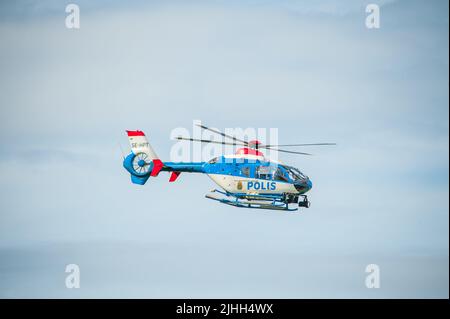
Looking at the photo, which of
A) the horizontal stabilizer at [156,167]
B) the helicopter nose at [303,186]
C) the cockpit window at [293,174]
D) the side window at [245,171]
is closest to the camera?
the helicopter nose at [303,186]

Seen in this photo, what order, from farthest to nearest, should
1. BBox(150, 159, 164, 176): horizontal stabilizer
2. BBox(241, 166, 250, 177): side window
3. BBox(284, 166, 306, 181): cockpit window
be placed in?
BBox(150, 159, 164, 176): horizontal stabilizer → BBox(241, 166, 250, 177): side window → BBox(284, 166, 306, 181): cockpit window

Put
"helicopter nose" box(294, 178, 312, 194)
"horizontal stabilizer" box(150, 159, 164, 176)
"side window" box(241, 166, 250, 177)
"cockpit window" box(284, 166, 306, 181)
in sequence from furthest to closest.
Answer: "horizontal stabilizer" box(150, 159, 164, 176) → "side window" box(241, 166, 250, 177) → "cockpit window" box(284, 166, 306, 181) → "helicopter nose" box(294, 178, 312, 194)

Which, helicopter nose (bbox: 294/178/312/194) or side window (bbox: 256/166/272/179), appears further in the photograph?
side window (bbox: 256/166/272/179)

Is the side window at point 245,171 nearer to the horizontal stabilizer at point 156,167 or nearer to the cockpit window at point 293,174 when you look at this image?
the cockpit window at point 293,174

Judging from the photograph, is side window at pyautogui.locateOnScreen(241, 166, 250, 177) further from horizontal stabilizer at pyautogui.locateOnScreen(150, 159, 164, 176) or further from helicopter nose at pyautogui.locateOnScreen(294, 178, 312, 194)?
horizontal stabilizer at pyautogui.locateOnScreen(150, 159, 164, 176)

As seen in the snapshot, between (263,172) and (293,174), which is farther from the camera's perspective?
(263,172)

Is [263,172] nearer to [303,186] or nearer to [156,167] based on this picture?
[303,186]

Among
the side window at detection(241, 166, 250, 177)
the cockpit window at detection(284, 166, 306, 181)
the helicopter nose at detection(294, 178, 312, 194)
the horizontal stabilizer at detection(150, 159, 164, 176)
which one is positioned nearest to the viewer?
the helicopter nose at detection(294, 178, 312, 194)

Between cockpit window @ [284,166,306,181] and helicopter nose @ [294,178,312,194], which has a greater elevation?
cockpit window @ [284,166,306,181]

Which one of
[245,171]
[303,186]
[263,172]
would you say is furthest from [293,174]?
[245,171]

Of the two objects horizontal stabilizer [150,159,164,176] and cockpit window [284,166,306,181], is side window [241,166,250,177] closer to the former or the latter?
cockpit window [284,166,306,181]
